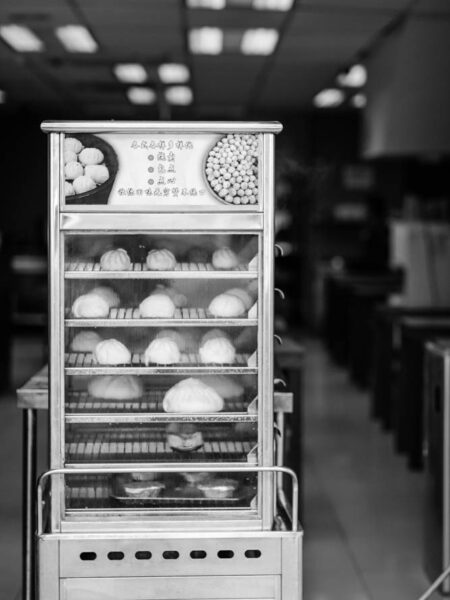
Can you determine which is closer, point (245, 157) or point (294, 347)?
point (245, 157)

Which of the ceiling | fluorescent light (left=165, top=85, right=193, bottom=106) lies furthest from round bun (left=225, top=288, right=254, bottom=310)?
fluorescent light (left=165, top=85, right=193, bottom=106)

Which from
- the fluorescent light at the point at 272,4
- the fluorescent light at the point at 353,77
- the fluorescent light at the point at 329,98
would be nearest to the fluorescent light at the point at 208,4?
Result: the fluorescent light at the point at 272,4

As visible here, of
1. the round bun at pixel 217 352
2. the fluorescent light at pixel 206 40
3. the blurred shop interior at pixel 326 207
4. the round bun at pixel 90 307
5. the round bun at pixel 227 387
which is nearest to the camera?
the round bun at pixel 90 307

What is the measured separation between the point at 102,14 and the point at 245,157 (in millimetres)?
4746

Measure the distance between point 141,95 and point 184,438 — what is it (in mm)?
9191

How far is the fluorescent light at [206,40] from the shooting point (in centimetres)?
807

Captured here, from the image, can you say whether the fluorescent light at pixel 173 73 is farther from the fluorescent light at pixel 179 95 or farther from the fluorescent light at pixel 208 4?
the fluorescent light at pixel 208 4

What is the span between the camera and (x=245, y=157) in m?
3.11

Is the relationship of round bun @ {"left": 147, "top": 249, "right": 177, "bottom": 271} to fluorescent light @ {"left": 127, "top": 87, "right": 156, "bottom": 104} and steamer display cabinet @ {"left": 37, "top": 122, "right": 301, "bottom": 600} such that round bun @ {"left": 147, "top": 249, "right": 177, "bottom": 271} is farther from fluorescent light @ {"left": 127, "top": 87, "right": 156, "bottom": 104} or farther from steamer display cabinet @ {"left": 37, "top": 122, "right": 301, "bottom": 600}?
fluorescent light @ {"left": 127, "top": 87, "right": 156, "bottom": 104}

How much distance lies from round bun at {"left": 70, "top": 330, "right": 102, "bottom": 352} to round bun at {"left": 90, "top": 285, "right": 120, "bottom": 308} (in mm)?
140

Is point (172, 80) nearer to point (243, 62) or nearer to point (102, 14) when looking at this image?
point (243, 62)


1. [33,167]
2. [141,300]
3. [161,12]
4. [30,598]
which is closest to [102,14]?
[161,12]

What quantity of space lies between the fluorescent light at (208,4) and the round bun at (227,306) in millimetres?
4316

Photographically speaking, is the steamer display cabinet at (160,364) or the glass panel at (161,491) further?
the glass panel at (161,491)
